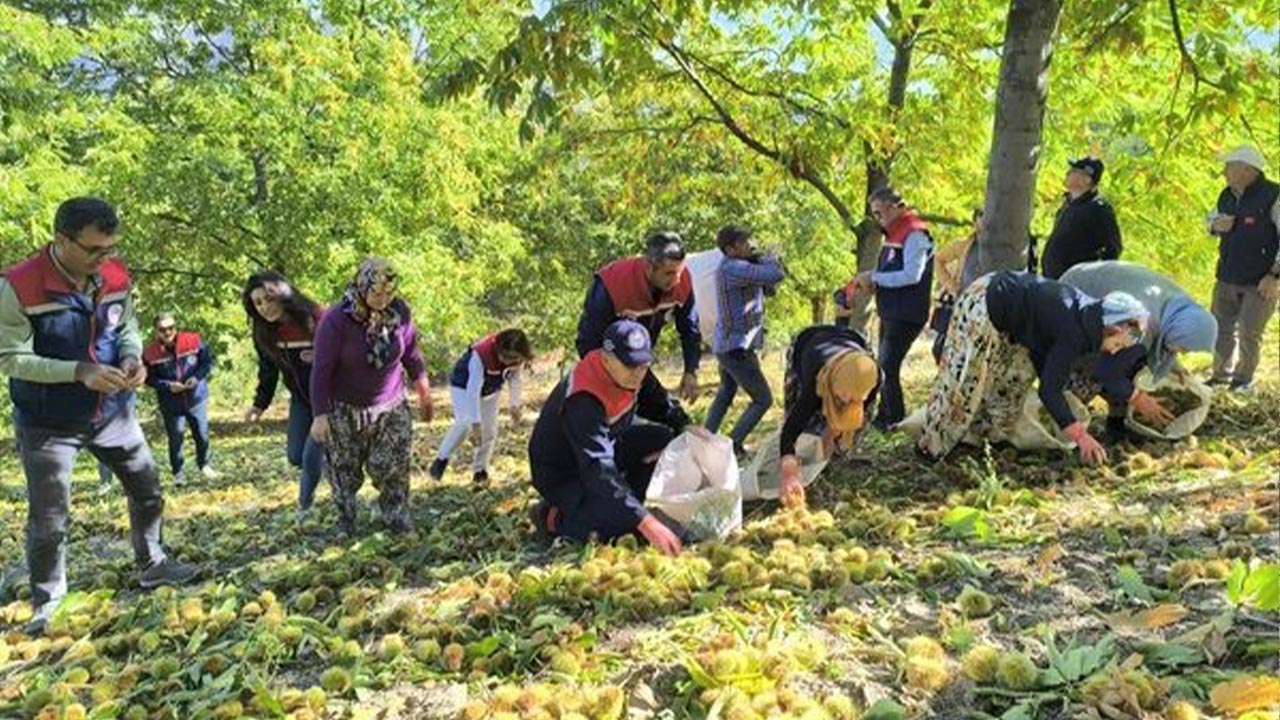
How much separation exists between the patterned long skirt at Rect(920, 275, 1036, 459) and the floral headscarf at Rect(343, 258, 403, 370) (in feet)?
10.1

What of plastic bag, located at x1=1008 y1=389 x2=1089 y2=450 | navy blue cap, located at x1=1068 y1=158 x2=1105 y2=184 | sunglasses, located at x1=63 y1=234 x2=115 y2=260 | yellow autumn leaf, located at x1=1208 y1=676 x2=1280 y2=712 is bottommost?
yellow autumn leaf, located at x1=1208 y1=676 x2=1280 y2=712

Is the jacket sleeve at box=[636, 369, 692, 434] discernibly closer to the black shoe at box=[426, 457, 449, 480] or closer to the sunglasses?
the black shoe at box=[426, 457, 449, 480]

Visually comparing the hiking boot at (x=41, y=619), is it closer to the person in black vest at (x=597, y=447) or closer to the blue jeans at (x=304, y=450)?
the blue jeans at (x=304, y=450)

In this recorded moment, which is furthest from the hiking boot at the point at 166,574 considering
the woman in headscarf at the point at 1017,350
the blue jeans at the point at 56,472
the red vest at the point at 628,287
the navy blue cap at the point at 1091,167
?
the navy blue cap at the point at 1091,167

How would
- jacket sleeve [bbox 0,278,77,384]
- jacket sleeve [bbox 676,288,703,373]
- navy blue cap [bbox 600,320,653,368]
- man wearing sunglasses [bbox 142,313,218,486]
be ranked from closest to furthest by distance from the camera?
jacket sleeve [bbox 0,278,77,384]
navy blue cap [bbox 600,320,653,368]
jacket sleeve [bbox 676,288,703,373]
man wearing sunglasses [bbox 142,313,218,486]

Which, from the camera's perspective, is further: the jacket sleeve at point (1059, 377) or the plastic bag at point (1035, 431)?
the plastic bag at point (1035, 431)

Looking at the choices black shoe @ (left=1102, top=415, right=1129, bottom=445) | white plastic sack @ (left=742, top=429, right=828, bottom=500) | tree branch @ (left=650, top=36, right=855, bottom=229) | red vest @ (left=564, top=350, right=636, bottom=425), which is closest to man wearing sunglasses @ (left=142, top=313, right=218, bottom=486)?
tree branch @ (left=650, top=36, right=855, bottom=229)

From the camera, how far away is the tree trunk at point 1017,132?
576 centimetres

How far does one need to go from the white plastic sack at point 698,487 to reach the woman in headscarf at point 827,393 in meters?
0.34

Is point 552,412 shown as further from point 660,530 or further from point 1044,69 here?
point 1044,69

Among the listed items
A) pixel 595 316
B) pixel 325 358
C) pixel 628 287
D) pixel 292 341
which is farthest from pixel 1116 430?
pixel 292 341

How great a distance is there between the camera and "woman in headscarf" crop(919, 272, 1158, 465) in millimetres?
4863

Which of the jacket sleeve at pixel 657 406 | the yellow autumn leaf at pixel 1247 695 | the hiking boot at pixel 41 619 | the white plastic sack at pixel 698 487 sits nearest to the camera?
the yellow autumn leaf at pixel 1247 695

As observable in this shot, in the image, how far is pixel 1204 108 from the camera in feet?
18.5
